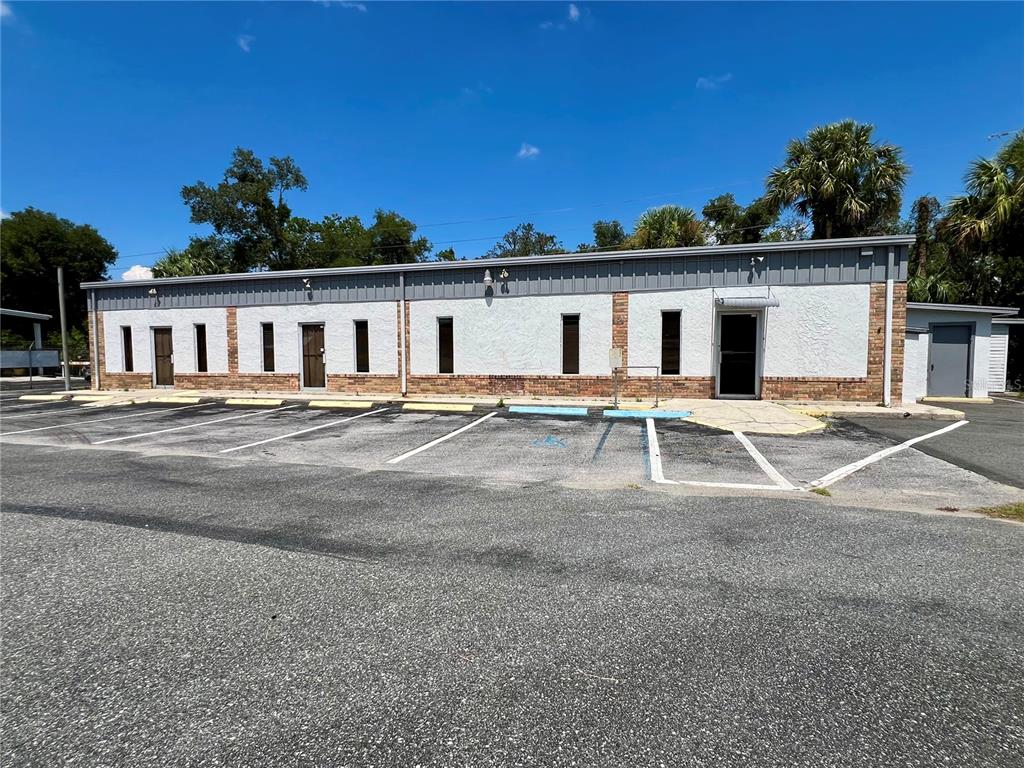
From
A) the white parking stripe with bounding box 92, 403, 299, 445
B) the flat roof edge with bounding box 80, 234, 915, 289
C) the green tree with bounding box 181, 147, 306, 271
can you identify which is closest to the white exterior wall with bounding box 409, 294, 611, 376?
the flat roof edge with bounding box 80, 234, 915, 289

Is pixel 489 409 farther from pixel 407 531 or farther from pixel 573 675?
pixel 573 675

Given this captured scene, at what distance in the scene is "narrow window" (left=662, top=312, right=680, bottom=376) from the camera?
1408cm

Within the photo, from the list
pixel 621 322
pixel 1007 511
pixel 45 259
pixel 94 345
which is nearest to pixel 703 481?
pixel 1007 511

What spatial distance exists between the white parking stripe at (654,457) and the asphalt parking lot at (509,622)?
0.98 feet

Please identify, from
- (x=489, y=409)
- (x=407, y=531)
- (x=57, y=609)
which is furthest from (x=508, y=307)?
(x=57, y=609)

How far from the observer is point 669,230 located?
67.8 ft

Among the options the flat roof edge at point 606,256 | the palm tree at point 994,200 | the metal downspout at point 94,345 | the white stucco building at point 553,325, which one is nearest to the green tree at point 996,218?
the palm tree at point 994,200

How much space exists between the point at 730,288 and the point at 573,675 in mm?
13000

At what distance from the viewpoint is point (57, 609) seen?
10.3 feet

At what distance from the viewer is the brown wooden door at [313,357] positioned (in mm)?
17016

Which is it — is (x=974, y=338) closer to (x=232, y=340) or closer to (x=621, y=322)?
(x=621, y=322)

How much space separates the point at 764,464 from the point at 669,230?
15.6 meters

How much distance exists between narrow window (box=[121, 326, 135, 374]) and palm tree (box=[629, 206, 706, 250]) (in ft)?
64.3

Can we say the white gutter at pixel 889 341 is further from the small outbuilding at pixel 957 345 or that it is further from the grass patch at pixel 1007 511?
the grass patch at pixel 1007 511
